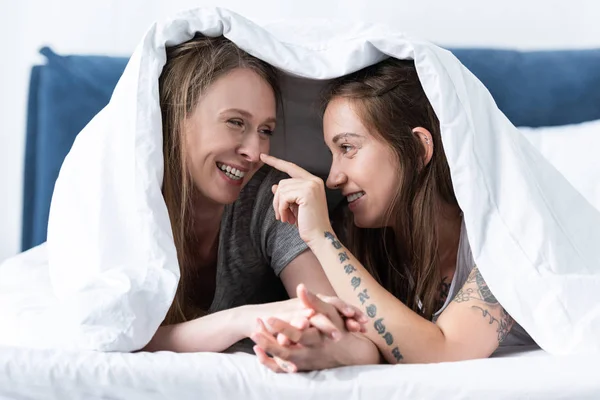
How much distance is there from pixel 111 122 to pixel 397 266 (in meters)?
0.62

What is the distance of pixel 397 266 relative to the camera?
1565mm

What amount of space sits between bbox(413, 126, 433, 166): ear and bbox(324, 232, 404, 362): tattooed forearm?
24cm

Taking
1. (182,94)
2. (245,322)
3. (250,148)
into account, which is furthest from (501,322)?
(182,94)

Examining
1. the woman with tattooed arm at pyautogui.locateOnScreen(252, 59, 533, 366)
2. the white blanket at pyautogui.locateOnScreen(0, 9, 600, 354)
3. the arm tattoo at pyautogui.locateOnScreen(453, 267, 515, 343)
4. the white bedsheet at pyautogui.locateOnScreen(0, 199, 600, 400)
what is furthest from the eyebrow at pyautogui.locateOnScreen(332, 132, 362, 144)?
the white bedsheet at pyautogui.locateOnScreen(0, 199, 600, 400)

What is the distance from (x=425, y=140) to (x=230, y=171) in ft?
1.16

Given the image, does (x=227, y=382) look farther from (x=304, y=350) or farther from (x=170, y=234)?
(x=170, y=234)

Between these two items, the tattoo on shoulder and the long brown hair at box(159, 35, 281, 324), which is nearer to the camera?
the tattoo on shoulder

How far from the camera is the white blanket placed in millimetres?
1155

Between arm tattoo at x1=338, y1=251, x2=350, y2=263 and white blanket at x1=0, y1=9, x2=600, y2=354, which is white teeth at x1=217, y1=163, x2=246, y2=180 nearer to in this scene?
white blanket at x1=0, y1=9, x2=600, y2=354

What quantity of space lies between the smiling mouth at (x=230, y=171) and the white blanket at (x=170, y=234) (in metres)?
0.16

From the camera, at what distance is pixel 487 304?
1.23 metres

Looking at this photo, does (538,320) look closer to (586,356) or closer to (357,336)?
(586,356)

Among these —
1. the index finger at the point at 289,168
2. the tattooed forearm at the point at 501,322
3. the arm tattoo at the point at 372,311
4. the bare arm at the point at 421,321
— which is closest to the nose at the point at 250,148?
the index finger at the point at 289,168

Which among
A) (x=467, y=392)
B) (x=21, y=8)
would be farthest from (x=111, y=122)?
(x=21, y=8)
